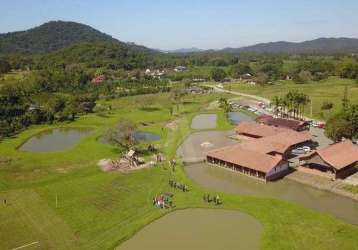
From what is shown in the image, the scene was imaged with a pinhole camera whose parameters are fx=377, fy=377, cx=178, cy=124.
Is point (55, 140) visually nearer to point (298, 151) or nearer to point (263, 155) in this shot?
point (263, 155)

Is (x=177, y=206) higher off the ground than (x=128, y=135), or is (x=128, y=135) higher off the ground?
(x=128, y=135)

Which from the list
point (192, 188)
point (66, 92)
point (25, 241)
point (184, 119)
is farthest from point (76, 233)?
point (66, 92)

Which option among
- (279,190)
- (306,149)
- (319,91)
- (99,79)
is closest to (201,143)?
(306,149)

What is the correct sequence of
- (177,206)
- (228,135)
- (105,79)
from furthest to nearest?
(105,79), (228,135), (177,206)

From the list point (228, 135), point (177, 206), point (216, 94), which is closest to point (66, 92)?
point (216, 94)

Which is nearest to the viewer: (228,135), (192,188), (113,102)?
(192,188)

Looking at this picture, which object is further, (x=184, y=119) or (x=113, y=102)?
(x=113, y=102)

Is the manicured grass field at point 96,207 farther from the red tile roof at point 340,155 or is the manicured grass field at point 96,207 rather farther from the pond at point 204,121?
the pond at point 204,121

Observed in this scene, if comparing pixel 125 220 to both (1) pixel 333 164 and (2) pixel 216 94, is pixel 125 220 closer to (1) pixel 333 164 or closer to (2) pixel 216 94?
(1) pixel 333 164

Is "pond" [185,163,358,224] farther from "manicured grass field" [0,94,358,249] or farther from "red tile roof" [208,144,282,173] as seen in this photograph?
"manicured grass field" [0,94,358,249]
